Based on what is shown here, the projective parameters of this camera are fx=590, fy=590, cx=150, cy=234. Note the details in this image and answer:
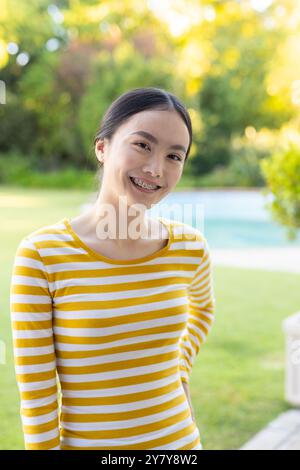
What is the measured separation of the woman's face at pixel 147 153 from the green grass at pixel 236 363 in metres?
1.96

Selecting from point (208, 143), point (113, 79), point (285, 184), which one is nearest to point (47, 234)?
point (285, 184)

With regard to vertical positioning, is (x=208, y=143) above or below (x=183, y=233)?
above

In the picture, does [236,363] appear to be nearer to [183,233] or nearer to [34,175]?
[183,233]

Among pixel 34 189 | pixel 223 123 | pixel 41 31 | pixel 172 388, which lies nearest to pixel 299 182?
pixel 172 388

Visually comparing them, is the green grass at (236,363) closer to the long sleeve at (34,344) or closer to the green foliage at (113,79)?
the long sleeve at (34,344)

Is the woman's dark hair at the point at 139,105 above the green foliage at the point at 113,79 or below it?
below

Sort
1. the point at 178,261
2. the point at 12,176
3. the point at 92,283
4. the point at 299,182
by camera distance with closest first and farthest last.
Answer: the point at 92,283
the point at 178,261
the point at 299,182
the point at 12,176

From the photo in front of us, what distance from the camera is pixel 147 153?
1.15 m

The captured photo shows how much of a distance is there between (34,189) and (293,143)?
1609 centimetres

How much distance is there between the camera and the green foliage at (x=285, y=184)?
11.2 ft

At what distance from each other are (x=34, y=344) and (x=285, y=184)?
8.53 feet

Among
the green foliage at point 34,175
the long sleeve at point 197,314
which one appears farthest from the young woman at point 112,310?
the green foliage at point 34,175
